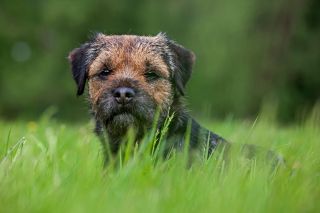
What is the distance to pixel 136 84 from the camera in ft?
17.6

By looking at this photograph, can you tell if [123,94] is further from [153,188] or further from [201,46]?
[201,46]

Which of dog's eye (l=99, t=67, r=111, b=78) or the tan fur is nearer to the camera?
the tan fur

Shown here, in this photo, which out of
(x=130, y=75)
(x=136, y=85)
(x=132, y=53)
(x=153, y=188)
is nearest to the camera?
(x=153, y=188)

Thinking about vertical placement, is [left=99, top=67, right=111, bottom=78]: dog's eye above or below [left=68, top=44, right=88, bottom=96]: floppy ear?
above

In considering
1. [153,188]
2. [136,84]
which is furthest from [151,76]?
[153,188]

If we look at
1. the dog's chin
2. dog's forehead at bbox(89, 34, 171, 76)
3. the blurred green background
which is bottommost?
the blurred green background

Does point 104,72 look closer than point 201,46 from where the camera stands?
Yes

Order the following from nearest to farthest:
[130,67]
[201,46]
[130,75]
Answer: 1. [130,75]
2. [130,67]
3. [201,46]

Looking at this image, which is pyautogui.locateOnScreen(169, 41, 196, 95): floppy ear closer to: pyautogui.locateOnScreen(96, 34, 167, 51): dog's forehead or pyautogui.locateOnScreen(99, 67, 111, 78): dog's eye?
pyautogui.locateOnScreen(96, 34, 167, 51): dog's forehead

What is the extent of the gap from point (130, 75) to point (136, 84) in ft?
0.63

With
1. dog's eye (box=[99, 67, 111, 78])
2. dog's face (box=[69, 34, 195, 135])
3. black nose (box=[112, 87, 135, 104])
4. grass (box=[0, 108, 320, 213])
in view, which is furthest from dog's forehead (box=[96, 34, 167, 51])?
grass (box=[0, 108, 320, 213])

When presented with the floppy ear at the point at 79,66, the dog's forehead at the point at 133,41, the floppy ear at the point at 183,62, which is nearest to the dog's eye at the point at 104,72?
the dog's forehead at the point at 133,41

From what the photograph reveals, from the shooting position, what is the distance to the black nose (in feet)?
17.2

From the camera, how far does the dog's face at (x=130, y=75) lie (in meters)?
5.30
